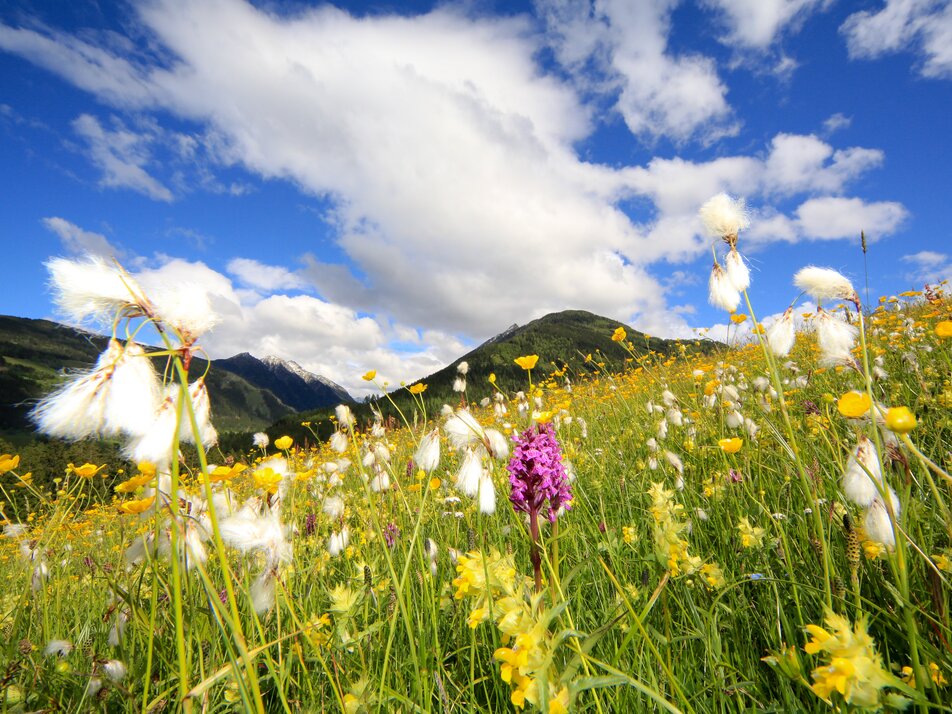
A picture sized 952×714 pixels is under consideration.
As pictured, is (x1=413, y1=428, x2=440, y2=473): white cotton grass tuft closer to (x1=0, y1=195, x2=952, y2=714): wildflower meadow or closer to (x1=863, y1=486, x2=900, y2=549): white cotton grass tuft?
(x1=0, y1=195, x2=952, y2=714): wildflower meadow

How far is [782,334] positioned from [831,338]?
178 millimetres

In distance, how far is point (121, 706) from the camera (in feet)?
6.84

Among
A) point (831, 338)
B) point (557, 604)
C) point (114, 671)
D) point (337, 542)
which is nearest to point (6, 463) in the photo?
point (114, 671)

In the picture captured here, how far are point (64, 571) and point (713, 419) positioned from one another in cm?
610

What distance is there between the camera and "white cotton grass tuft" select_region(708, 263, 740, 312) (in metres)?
2.17

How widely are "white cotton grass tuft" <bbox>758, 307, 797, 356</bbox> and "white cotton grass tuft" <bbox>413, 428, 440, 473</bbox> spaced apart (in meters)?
1.71

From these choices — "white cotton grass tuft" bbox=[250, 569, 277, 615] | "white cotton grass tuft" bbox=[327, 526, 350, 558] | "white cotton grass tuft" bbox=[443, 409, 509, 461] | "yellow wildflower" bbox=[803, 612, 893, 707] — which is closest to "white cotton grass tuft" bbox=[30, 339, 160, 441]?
"white cotton grass tuft" bbox=[250, 569, 277, 615]

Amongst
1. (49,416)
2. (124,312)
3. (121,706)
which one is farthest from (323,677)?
(124,312)

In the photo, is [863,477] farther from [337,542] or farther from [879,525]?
[337,542]

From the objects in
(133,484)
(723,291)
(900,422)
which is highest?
(723,291)

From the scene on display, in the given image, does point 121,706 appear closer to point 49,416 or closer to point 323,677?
point 323,677

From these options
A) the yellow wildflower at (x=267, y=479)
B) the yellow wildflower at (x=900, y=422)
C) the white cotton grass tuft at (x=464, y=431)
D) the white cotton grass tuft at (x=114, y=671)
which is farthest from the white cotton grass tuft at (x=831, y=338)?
the white cotton grass tuft at (x=114, y=671)

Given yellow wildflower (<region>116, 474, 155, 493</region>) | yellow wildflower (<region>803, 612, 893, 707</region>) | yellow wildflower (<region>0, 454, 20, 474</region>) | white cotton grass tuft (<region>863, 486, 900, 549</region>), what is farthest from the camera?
yellow wildflower (<region>0, 454, 20, 474</region>)

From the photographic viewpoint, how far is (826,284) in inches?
71.4
